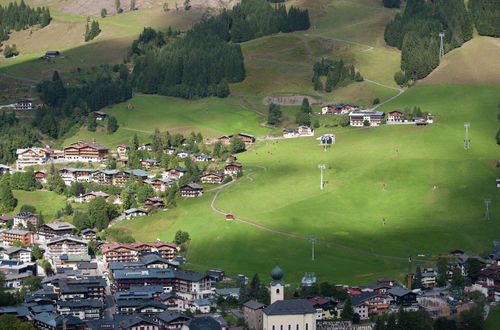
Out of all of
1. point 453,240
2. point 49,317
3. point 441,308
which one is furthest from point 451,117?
point 49,317

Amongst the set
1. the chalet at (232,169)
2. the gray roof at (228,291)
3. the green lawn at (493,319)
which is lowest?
the chalet at (232,169)

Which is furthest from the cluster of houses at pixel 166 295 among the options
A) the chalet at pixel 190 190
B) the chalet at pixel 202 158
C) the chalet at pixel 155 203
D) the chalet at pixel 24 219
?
the chalet at pixel 202 158

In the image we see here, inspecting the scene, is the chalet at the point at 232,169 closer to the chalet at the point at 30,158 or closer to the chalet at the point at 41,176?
the chalet at the point at 41,176

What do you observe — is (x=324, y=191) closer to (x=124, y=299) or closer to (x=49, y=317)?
(x=124, y=299)

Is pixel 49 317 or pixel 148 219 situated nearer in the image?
pixel 49 317

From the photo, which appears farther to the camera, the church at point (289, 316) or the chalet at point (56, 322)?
the chalet at point (56, 322)

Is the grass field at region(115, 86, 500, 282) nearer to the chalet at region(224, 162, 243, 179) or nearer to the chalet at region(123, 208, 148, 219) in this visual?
the chalet at region(224, 162, 243, 179)
